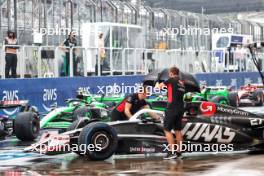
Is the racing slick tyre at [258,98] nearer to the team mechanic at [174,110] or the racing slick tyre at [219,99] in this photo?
the racing slick tyre at [219,99]

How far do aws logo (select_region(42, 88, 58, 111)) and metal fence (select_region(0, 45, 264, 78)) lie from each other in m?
0.55

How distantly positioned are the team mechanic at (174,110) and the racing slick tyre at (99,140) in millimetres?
926

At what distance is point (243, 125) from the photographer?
464 inches

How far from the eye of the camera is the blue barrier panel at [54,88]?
18.6 m

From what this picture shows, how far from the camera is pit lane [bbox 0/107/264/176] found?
992cm

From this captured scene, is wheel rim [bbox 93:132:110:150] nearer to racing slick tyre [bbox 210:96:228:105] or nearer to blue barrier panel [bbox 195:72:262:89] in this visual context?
racing slick tyre [bbox 210:96:228:105]

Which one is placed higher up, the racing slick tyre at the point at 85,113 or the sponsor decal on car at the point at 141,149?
the racing slick tyre at the point at 85,113

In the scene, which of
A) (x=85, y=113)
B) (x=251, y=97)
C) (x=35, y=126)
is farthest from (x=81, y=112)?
(x=251, y=97)

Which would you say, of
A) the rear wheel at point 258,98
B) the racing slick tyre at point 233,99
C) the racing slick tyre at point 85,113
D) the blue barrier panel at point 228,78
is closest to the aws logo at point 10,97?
the racing slick tyre at point 85,113

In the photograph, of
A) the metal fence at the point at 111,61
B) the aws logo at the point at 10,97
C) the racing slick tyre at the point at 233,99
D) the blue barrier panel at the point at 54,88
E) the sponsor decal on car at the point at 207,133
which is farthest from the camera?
the racing slick tyre at the point at 233,99

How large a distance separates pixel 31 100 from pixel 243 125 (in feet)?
29.7

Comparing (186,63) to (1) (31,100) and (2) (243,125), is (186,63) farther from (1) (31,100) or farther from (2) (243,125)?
(2) (243,125)

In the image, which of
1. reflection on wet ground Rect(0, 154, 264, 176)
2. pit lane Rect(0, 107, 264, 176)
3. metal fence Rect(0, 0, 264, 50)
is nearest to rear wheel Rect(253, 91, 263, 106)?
metal fence Rect(0, 0, 264, 50)

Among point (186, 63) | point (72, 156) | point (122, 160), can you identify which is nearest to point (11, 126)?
point (72, 156)
